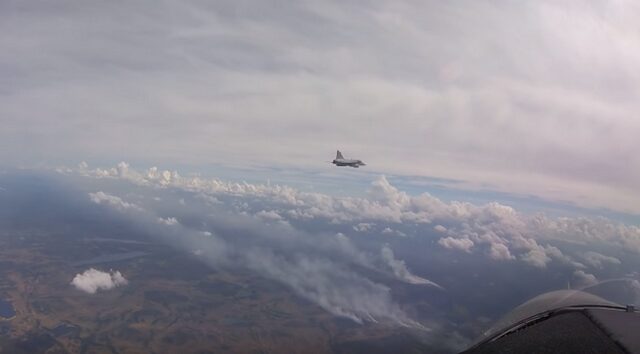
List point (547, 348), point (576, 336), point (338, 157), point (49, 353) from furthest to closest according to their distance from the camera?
point (49, 353) → point (338, 157) → point (576, 336) → point (547, 348)

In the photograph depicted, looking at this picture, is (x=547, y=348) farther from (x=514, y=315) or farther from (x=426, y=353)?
(x=426, y=353)

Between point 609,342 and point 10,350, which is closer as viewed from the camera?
point 609,342

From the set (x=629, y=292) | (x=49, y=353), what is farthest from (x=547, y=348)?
(x=49, y=353)

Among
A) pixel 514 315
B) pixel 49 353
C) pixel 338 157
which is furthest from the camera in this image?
pixel 49 353

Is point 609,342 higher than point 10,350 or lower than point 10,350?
higher

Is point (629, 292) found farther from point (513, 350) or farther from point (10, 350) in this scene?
point (10, 350)

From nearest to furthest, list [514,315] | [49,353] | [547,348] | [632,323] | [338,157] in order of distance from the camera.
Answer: [547,348] → [632,323] → [514,315] → [338,157] → [49,353]

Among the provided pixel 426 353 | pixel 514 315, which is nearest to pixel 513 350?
pixel 514 315

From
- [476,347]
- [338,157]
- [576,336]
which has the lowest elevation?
[476,347]

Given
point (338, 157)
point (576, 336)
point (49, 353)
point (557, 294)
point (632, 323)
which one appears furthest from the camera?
Result: point (49, 353)
